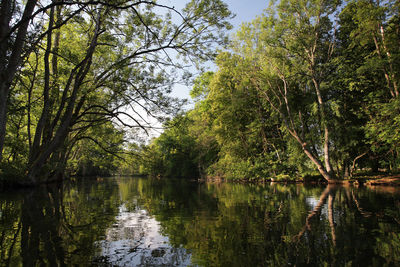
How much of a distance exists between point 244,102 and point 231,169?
377 inches

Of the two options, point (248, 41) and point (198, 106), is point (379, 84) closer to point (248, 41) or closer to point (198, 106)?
point (248, 41)

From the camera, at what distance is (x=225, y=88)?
32312mm

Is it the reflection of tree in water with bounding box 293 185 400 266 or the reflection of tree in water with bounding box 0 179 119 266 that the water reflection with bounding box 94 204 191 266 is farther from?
the reflection of tree in water with bounding box 293 185 400 266

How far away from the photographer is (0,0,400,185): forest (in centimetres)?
1178

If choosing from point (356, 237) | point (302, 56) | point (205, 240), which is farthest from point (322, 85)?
point (205, 240)

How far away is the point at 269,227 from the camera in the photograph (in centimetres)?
550

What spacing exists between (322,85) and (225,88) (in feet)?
44.2

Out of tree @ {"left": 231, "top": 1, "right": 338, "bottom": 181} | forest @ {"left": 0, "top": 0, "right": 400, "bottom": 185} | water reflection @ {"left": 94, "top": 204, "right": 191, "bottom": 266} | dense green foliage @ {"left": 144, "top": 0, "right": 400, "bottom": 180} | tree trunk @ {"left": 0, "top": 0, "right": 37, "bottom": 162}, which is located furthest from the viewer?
tree @ {"left": 231, "top": 1, "right": 338, "bottom": 181}

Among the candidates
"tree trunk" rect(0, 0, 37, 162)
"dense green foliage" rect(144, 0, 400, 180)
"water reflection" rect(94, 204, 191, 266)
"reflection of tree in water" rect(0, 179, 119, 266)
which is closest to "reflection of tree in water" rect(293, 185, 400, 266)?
"water reflection" rect(94, 204, 191, 266)

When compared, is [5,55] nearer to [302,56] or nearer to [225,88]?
[302,56]

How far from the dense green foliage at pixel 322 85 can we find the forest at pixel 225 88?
0.38 feet

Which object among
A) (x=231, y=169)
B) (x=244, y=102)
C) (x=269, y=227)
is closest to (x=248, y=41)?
(x=244, y=102)

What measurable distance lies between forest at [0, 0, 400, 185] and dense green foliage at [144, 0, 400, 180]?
12 cm

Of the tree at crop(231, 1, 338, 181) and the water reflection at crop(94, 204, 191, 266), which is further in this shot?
the tree at crop(231, 1, 338, 181)
